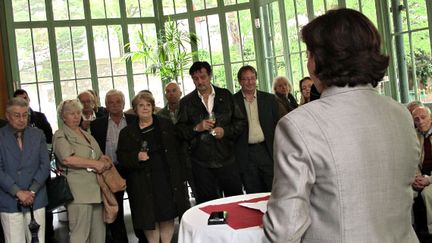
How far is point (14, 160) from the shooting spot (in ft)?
13.5

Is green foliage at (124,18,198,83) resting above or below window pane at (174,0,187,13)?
below

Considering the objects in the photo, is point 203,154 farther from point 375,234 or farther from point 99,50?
point 99,50

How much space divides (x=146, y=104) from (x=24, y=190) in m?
1.22

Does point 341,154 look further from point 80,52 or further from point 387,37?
point 80,52

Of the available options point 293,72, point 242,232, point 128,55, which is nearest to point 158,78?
point 128,55

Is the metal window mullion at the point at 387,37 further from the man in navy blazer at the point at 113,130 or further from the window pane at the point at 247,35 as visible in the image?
the man in navy blazer at the point at 113,130

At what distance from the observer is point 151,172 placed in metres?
4.21

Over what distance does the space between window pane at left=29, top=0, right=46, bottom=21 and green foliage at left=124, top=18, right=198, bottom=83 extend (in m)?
1.60

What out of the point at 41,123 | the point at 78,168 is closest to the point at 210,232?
the point at 78,168

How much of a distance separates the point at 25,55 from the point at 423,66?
21.1 feet

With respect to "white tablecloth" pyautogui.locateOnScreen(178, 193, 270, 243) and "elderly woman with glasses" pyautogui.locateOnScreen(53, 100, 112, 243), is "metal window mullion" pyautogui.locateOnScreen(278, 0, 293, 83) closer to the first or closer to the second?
"elderly woman with glasses" pyautogui.locateOnScreen(53, 100, 112, 243)

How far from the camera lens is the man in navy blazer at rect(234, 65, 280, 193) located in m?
4.43

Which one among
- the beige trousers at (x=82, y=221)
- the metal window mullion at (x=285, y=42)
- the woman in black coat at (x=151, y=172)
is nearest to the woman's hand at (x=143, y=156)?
the woman in black coat at (x=151, y=172)

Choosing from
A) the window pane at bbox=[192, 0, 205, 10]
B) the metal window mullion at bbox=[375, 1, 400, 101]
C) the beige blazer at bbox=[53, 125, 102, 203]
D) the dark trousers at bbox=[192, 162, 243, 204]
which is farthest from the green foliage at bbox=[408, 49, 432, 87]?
the beige blazer at bbox=[53, 125, 102, 203]
